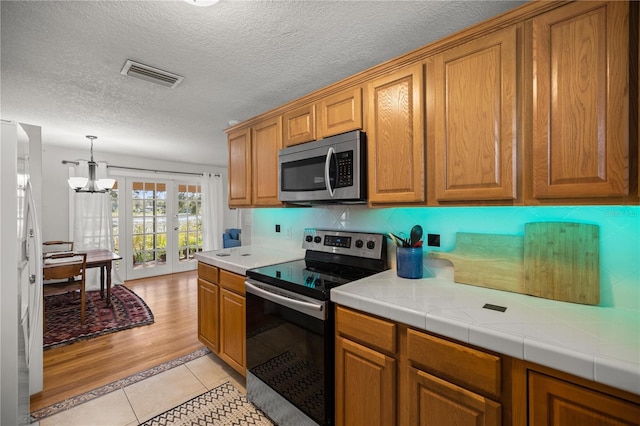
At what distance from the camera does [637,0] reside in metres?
0.95

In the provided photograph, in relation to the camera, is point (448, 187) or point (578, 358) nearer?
point (578, 358)

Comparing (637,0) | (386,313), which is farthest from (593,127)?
(386,313)

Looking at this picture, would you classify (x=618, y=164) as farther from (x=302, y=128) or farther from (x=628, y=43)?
(x=302, y=128)

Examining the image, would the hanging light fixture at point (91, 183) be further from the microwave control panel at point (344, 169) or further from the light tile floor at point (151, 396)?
the microwave control panel at point (344, 169)

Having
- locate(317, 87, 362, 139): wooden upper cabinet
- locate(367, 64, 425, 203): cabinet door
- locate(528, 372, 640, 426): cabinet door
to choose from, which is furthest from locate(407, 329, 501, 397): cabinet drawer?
locate(317, 87, 362, 139): wooden upper cabinet

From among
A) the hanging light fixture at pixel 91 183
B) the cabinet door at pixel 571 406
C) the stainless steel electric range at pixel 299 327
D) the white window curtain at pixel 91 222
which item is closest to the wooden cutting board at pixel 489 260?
the stainless steel electric range at pixel 299 327

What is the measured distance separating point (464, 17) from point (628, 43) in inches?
28.0

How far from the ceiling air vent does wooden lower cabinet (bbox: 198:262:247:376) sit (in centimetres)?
148

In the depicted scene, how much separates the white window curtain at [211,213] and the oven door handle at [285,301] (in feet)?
14.9

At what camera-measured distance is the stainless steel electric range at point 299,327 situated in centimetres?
145

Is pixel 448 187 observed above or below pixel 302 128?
below

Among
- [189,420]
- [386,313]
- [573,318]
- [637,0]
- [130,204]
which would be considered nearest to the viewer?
[637,0]

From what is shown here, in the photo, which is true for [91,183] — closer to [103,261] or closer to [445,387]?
[103,261]

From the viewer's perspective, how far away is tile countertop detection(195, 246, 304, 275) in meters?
2.06
